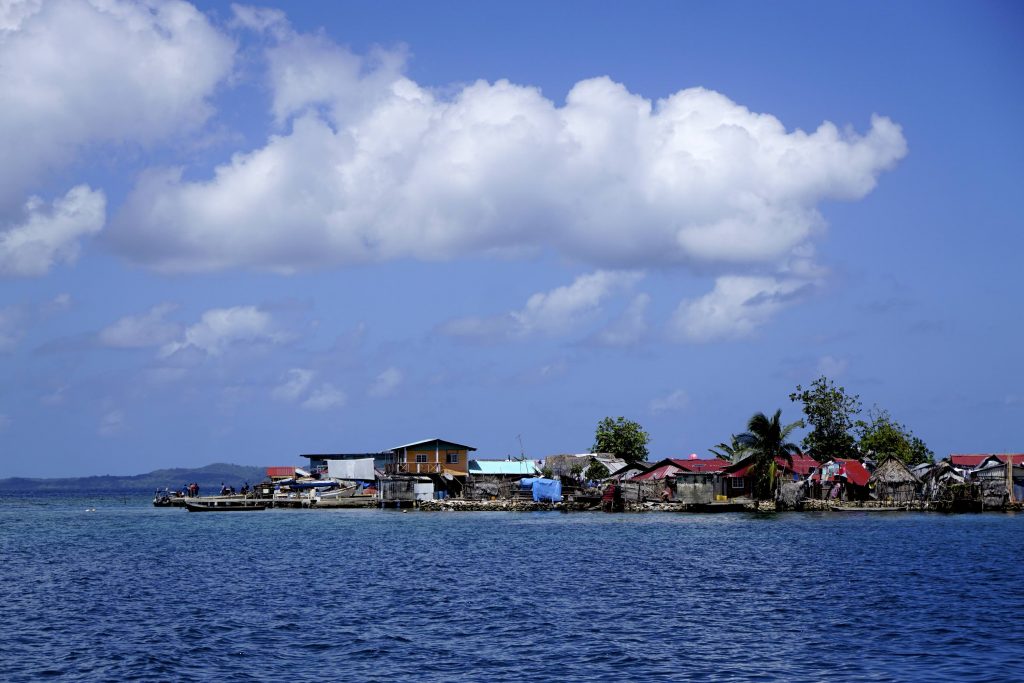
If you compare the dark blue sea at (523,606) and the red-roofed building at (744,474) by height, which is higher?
the red-roofed building at (744,474)

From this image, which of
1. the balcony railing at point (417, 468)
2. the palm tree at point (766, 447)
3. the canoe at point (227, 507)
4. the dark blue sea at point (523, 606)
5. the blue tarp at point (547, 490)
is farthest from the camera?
the balcony railing at point (417, 468)

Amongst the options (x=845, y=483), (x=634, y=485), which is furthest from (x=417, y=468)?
(x=845, y=483)

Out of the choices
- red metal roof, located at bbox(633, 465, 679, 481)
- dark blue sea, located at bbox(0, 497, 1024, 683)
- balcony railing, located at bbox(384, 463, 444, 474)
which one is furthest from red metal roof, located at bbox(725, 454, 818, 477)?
balcony railing, located at bbox(384, 463, 444, 474)

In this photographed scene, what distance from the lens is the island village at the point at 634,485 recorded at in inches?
3851

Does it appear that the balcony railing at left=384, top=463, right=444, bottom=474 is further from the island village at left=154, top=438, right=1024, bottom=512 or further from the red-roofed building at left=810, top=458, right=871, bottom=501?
the red-roofed building at left=810, top=458, right=871, bottom=501

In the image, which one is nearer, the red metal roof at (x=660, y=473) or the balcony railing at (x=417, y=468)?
the red metal roof at (x=660, y=473)

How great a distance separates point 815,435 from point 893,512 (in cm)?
2544

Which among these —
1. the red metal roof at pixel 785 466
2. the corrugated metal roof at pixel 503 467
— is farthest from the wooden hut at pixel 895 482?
the corrugated metal roof at pixel 503 467

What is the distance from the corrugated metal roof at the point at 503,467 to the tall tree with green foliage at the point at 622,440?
8.51 m

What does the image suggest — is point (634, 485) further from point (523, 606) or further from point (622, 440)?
point (523, 606)

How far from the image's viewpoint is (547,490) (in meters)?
112

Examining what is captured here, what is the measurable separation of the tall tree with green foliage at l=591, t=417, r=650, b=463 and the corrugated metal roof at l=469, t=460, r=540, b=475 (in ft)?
27.9

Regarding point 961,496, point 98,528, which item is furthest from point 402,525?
point 961,496

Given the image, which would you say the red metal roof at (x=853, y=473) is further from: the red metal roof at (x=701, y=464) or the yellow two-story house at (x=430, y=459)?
the yellow two-story house at (x=430, y=459)
